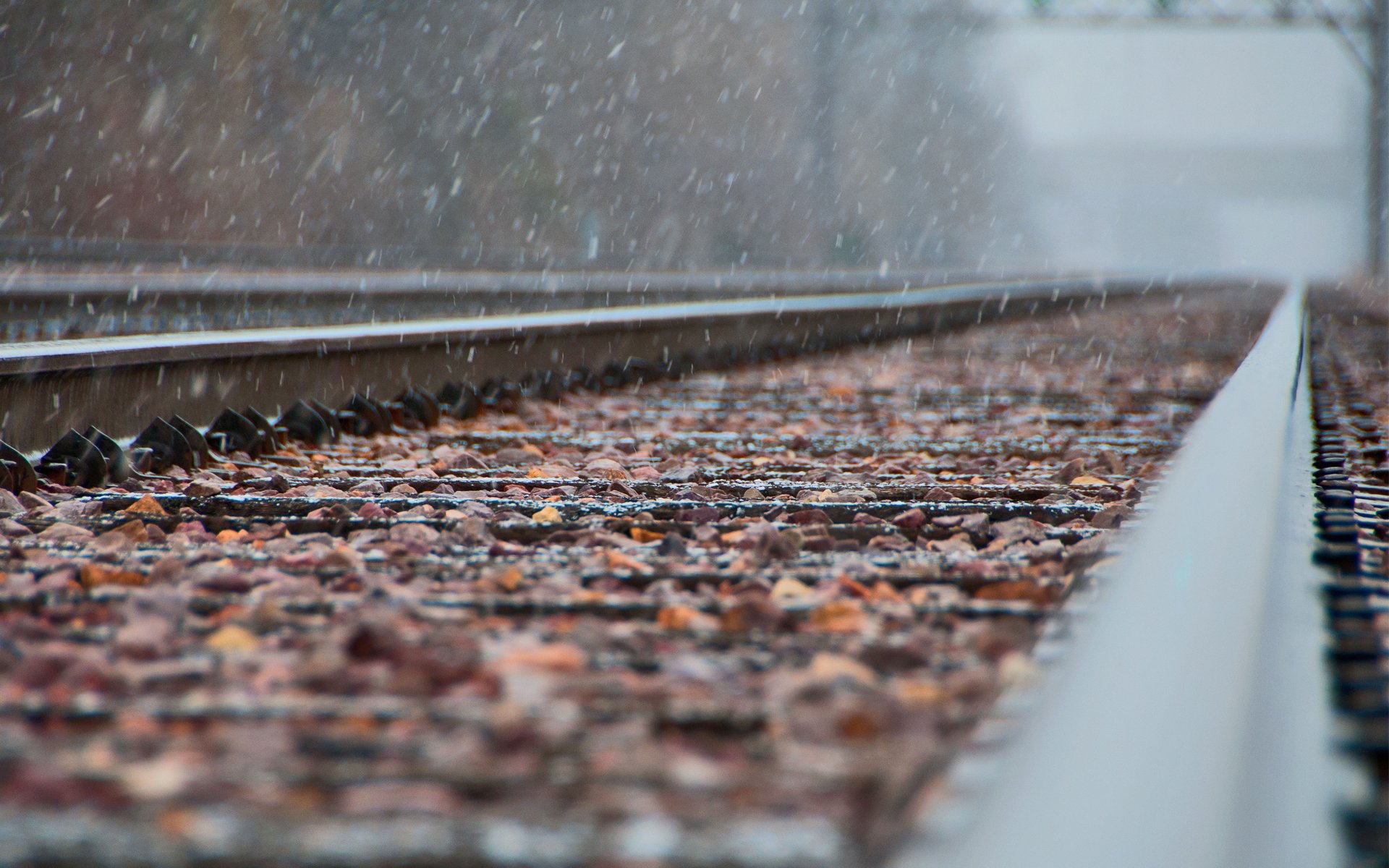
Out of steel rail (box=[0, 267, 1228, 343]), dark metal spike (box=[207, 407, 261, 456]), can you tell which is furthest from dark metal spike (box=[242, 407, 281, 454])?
steel rail (box=[0, 267, 1228, 343])

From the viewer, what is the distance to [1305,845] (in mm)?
1075

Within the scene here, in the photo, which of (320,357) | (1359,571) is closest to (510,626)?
(1359,571)

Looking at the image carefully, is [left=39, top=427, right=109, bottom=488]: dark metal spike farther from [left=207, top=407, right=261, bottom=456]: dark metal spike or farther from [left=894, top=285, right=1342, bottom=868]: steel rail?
[left=894, top=285, right=1342, bottom=868]: steel rail

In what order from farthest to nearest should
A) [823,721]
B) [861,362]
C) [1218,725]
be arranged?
[861,362], [823,721], [1218,725]

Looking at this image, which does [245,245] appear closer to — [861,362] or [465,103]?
[465,103]

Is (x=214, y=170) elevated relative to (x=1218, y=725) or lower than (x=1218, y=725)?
elevated

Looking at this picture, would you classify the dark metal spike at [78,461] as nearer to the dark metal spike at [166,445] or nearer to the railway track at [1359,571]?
the dark metal spike at [166,445]

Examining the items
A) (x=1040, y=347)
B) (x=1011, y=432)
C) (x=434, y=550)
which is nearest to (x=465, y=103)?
(x=1040, y=347)

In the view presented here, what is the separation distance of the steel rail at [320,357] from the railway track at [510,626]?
2cm

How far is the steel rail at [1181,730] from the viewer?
823 millimetres

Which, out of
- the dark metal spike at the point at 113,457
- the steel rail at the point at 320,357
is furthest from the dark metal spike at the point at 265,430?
the dark metal spike at the point at 113,457

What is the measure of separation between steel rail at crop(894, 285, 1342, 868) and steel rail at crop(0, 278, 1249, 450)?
300 centimetres

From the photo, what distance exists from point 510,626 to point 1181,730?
1.04 m

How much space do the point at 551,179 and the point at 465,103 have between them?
9.04 feet
